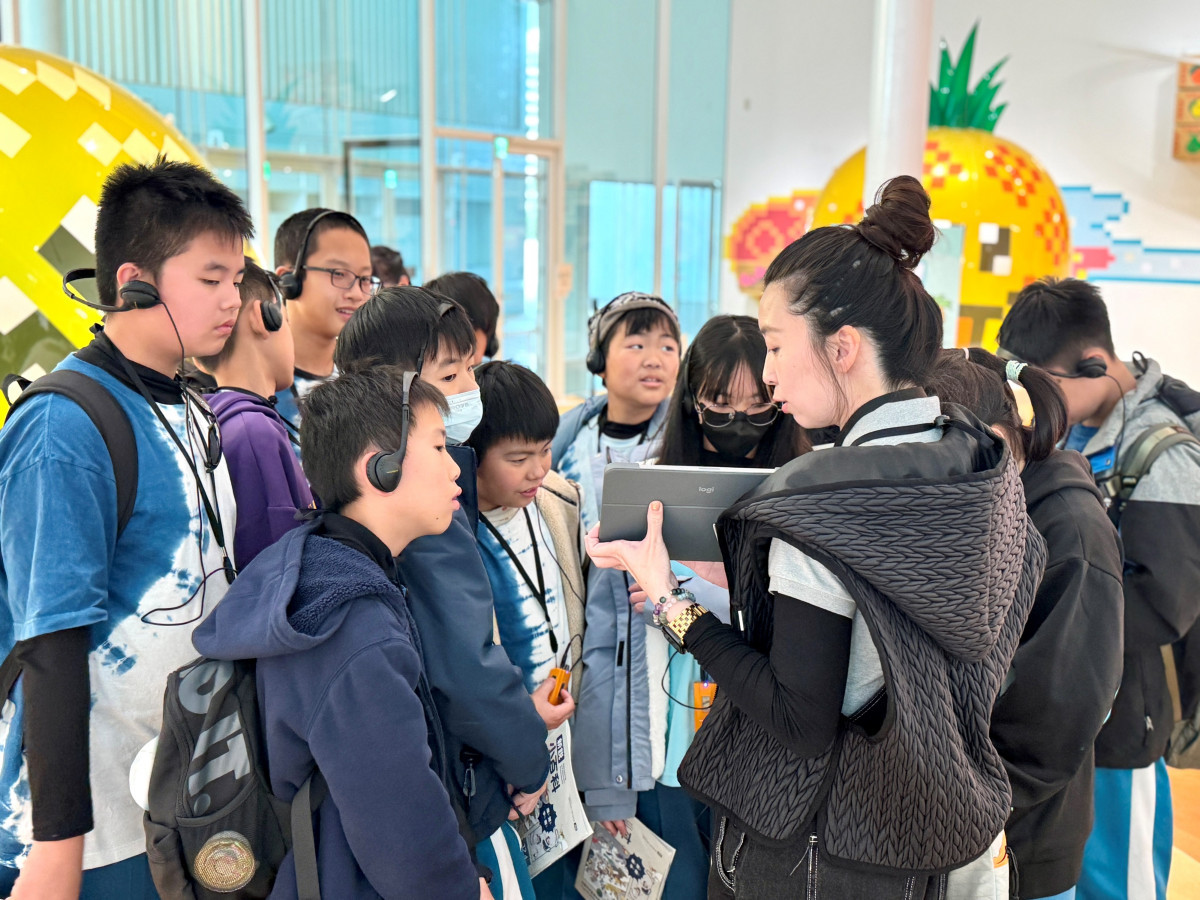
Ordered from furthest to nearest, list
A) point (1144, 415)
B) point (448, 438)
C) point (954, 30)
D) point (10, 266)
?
point (954, 30), point (1144, 415), point (10, 266), point (448, 438)

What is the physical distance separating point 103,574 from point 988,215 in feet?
12.3

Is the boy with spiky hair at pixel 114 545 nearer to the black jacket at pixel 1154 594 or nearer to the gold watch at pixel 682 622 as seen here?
the gold watch at pixel 682 622

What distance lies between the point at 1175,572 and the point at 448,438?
62.1 inches

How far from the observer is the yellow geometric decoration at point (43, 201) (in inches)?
80.1

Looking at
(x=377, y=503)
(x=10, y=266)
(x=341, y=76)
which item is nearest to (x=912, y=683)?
(x=377, y=503)

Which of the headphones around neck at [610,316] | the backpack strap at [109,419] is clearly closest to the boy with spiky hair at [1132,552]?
the headphones around neck at [610,316]

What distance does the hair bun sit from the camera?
1215 mm

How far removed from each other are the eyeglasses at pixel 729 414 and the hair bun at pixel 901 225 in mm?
720

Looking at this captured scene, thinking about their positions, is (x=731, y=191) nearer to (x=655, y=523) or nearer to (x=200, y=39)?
(x=200, y=39)

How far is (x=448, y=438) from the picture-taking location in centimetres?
167

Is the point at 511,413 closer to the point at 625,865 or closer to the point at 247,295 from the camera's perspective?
the point at 247,295

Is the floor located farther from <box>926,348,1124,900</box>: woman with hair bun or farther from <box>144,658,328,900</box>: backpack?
<box>144,658,328,900</box>: backpack

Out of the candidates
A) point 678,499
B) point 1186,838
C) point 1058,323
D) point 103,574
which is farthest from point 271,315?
point 1186,838

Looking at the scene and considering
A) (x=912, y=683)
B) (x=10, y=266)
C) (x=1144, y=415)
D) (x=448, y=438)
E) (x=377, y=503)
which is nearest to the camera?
(x=912, y=683)
